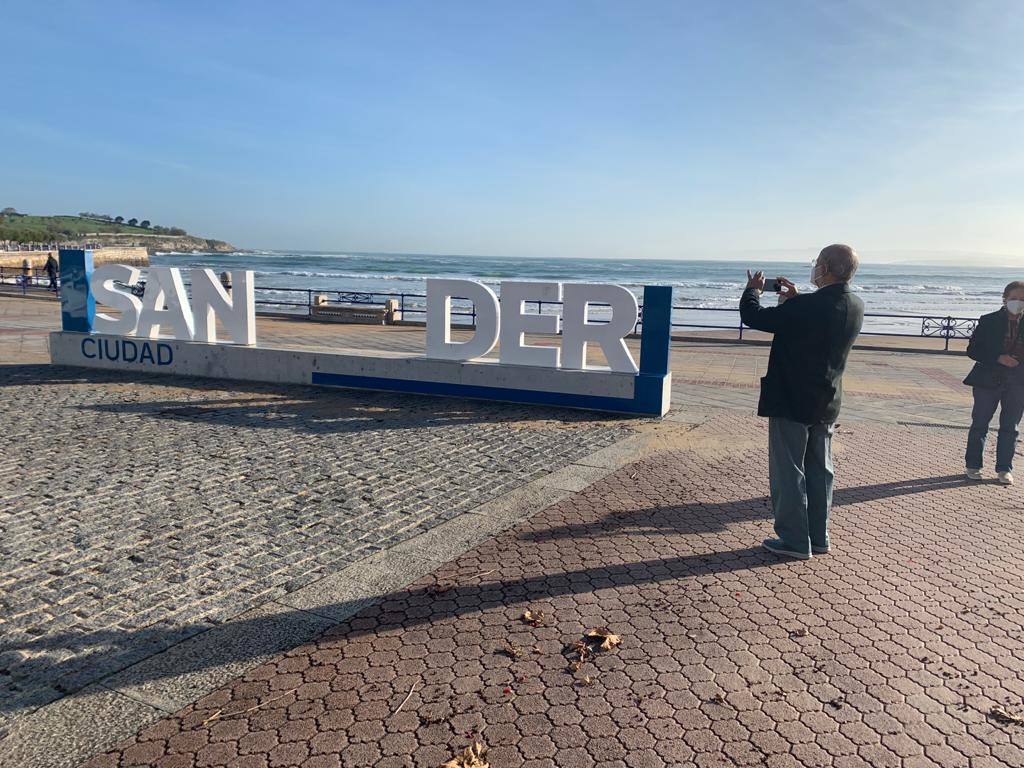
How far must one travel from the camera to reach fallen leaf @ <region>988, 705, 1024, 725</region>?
10.3ft

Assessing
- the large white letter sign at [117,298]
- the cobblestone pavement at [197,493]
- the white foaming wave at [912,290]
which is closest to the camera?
the cobblestone pavement at [197,493]

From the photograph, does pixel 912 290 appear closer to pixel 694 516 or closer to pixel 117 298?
pixel 117 298

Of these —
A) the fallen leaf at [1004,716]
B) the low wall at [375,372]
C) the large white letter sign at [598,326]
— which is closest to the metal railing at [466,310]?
the low wall at [375,372]

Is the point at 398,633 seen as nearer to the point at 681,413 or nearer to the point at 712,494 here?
the point at 712,494

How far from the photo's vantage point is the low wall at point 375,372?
9.93 meters

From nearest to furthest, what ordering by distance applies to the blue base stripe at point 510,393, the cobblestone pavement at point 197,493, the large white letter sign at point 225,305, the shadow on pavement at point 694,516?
the cobblestone pavement at point 197,493 → the shadow on pavement at point 694,516 → the blue base stripe at point 510,393 → the large white letter sign at point 225,305

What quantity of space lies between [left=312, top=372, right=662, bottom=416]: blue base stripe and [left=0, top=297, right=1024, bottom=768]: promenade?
1615mm

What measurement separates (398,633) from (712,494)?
349cm

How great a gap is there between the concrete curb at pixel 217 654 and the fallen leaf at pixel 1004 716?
2.93 meters

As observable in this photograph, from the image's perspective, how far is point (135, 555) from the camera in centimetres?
477

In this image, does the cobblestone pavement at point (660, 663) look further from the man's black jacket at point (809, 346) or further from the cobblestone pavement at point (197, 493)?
the man's black jacket at point (809, 346)

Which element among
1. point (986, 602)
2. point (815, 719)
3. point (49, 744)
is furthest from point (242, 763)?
point (986, 602)

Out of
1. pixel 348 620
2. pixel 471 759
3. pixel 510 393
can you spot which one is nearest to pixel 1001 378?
pixel 510 393

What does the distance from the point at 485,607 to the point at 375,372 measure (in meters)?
7.33
